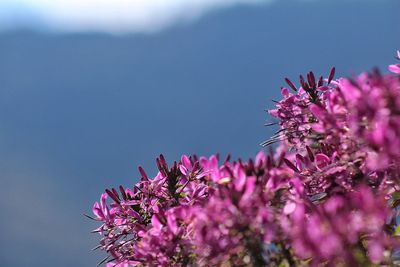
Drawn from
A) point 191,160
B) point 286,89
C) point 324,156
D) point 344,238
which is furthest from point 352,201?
point 286,89

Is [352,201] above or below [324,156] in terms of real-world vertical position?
below

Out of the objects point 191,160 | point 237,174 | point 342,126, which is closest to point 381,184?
point 342,126

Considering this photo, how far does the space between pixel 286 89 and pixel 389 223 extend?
164 centimetres

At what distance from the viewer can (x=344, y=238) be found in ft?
6.84

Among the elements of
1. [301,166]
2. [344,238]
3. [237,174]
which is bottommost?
[344,238]

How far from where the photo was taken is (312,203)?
2783 millimetres

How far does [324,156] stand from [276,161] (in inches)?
22.1

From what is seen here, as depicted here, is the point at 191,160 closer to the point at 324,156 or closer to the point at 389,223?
the point at 324,156

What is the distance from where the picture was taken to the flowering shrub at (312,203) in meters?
2.16

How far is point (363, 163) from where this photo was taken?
2814mm

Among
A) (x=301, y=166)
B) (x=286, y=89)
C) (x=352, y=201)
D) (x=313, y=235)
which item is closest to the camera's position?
(x=313, y=235)

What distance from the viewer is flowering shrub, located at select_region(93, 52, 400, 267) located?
2156 millimetres

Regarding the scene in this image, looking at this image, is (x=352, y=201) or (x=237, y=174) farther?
(x=237, y=174)

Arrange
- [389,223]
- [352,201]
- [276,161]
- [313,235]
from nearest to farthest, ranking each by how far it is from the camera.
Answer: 1. [313,235]
2. [352,201]
3. [276,161]
4. [389,223]
